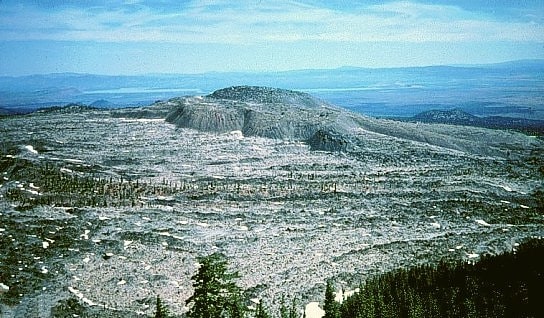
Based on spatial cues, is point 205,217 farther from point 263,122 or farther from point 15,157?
point 263,122

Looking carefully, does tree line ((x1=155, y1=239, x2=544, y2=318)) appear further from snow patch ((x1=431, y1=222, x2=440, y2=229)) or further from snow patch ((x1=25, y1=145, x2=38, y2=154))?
snow patch ((x1=25, y1=145, x2=38, y2=154))

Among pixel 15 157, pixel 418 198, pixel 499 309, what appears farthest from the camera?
pixel 15 157

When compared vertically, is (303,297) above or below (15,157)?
below

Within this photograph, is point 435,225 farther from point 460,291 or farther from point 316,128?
point 316,128

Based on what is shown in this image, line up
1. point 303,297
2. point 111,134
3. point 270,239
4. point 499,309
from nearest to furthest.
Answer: point 499,309 < point 303,297 < point 270,239 < point 111,134

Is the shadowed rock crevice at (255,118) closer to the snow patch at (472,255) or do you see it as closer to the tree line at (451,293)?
the snow patch at (472,255)

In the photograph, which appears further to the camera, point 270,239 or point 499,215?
point 499,215

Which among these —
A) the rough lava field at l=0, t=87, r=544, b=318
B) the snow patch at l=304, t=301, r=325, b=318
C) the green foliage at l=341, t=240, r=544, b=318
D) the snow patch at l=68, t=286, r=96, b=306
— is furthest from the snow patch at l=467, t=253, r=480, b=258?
the snow patch at l=68, t=286, r=96, b=306

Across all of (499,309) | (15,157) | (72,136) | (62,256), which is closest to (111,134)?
Result: (72,136)
